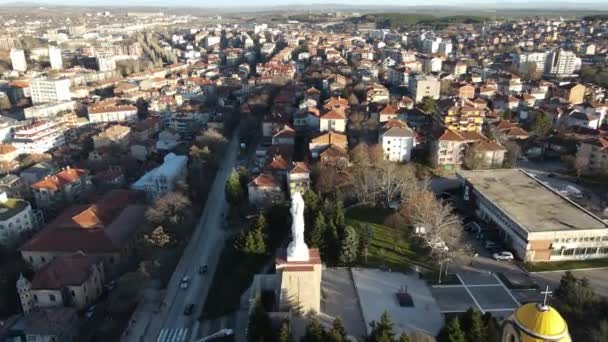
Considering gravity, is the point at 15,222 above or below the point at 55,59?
below

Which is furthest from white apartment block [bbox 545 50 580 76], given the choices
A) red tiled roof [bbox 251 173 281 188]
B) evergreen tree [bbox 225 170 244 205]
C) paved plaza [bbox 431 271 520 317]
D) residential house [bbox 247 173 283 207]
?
paved plaza [bbox 431 271 520 317]

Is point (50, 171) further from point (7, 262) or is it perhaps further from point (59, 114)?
point (59, 114)

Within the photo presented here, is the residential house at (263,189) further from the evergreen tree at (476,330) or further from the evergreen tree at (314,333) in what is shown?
the evergreen tree at (476,330)

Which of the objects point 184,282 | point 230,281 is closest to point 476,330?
point 230,281

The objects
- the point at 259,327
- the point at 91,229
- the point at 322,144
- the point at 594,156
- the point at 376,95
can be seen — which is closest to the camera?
the point at 259,327

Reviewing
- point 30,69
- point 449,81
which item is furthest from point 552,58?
point 30,69

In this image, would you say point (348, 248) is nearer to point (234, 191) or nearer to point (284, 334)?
point (284, 334)

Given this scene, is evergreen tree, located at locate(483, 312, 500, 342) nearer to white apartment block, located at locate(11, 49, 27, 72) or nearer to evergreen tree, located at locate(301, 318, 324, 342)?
evergreen tree, located at locate(301, 318, 324, 342)
